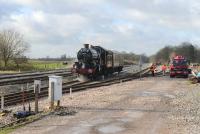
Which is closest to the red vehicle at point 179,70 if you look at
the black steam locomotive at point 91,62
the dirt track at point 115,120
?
the black steam locomotive at point 91,62

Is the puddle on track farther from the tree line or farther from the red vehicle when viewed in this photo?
the tree line

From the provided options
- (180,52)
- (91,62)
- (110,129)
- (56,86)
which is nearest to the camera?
(110,129)

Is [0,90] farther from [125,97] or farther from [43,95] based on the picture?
[125,97]

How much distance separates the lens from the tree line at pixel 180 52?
12761cm

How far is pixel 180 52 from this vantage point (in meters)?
131

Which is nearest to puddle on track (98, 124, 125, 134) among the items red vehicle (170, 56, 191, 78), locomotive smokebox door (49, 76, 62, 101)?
locomotive smokebox door (49, 76, 62, 101)

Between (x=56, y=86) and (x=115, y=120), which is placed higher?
(x=56, y=86)

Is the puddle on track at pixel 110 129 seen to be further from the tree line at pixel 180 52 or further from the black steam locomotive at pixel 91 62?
the tree line at pixel 180 52

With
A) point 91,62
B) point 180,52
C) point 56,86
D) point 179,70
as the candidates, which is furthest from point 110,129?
point 180,52

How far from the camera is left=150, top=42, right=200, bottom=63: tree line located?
419 feet

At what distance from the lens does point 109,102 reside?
22.8 m

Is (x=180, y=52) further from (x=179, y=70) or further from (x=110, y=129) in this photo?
(x=110, y=129)

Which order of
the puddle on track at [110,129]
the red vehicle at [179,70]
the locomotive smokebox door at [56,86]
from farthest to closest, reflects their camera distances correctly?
1. the red vehicle at [179,70]
2. the locomotive smokebox door at [56,86]
3. the puddle on track at [110,129]

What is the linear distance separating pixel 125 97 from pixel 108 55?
1137 inches
